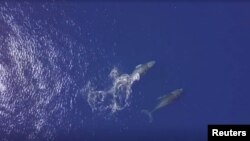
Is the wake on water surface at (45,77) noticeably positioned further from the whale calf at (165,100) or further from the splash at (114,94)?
the whale calf at (165,100)

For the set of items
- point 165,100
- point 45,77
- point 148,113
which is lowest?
point 148,113

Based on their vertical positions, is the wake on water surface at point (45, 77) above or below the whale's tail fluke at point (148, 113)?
above

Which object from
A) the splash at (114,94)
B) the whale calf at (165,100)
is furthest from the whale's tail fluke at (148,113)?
the splash at (114,94)

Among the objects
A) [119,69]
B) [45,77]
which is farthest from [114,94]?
[45,77]

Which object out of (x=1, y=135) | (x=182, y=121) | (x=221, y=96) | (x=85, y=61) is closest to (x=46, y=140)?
(x=1, y=135)

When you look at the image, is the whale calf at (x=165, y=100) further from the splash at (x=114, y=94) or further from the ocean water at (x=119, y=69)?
the splash at (x=114, y=94)

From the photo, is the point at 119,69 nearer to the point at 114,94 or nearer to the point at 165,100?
the point at 114,94

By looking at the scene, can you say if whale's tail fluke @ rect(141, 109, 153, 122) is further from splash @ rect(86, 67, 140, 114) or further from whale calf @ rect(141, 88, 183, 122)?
splash @ rect(86, 67, 140, 114)

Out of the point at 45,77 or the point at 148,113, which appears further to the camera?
the point at 45,77
